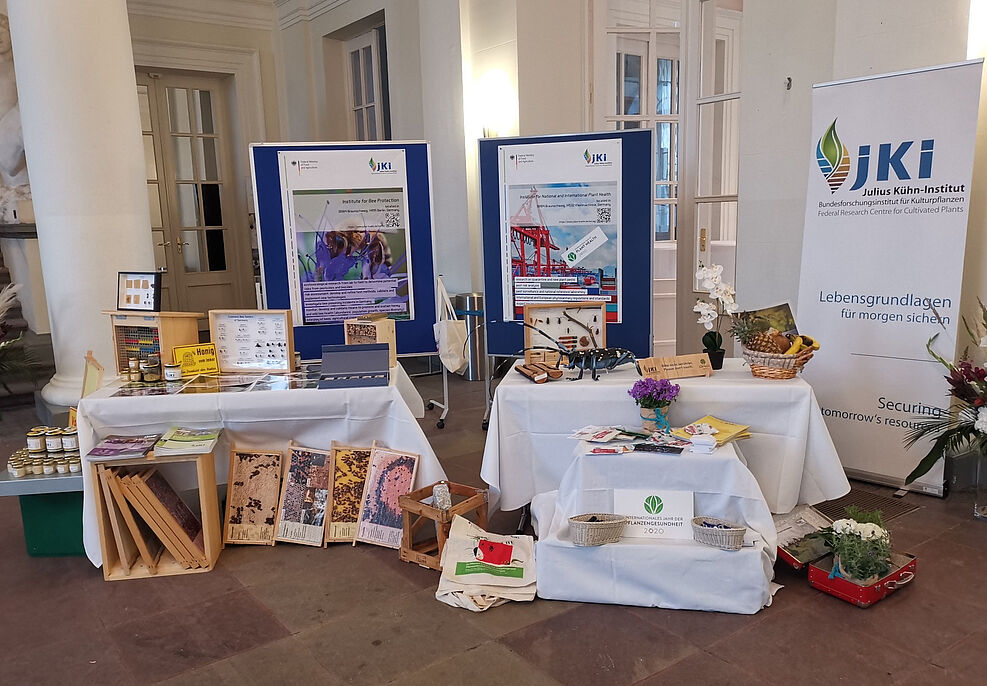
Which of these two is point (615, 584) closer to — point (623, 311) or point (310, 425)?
point (310, 425)

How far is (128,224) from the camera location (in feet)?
14.4

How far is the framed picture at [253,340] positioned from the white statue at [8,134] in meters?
4.16

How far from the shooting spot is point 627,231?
13.4 ft

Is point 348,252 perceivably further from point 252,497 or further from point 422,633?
point 422,633

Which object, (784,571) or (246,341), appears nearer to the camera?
(784,571)

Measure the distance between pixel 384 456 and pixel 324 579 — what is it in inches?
21.0

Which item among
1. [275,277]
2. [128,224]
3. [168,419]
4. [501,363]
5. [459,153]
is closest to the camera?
[168,419]

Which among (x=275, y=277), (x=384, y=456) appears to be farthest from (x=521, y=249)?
Answer: (x=384, y=456)

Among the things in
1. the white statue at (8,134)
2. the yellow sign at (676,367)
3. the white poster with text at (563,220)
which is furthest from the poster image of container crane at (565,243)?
the white statue at (8,134)

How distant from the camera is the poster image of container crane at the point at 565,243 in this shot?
411cm

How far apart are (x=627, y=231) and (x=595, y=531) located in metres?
1.99

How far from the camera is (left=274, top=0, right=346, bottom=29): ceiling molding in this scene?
754 cm

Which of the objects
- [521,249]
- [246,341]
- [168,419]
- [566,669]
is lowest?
[566,669]

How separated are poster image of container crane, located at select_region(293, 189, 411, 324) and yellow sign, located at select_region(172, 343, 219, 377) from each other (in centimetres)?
85
